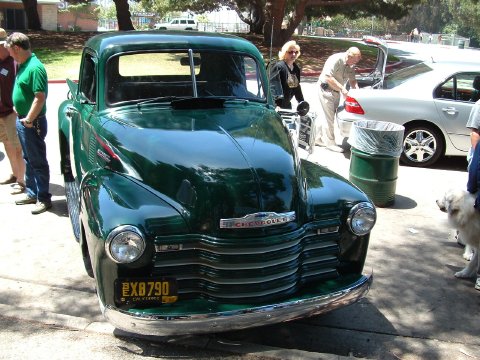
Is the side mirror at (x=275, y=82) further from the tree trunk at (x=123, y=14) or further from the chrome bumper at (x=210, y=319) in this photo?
the tree trunk at (x=123, y=14)

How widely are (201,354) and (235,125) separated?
1.74 m

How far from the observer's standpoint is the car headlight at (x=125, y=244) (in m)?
3.22

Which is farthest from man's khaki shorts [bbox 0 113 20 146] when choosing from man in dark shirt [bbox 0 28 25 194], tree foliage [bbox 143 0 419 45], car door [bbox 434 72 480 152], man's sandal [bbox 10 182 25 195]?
tree foliage [bbox 143 0 419 45]

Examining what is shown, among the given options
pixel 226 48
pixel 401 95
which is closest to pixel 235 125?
pixel 226 48

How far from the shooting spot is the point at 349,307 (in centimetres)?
441

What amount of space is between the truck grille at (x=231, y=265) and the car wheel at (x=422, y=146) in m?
5.57

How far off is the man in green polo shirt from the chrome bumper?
3.23 meters

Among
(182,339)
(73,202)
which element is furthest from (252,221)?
(73,202)

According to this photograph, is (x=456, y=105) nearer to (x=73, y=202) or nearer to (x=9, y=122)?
(x=73, y=202)

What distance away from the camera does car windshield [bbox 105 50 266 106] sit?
15.5 feet

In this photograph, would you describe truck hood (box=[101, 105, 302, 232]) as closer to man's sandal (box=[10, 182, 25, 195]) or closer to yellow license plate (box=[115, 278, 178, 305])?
yellow license plate (box=[115, 278, 178, 305])

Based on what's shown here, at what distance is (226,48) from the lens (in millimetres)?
5059

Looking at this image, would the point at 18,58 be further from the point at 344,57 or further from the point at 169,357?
the point at 344,57

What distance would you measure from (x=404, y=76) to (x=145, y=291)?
23.1 feet
